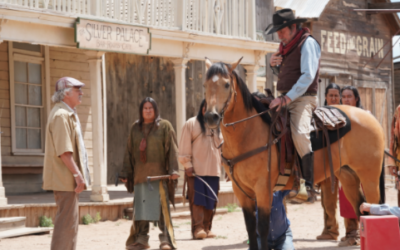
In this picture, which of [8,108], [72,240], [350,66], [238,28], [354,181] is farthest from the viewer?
[350,66]

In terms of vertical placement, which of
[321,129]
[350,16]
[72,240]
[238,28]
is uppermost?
[350,16]

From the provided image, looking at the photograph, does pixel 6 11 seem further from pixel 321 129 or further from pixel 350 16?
pixel 350 16

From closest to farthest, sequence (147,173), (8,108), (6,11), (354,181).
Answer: (354,181) → (147,173) → (6,11) → (8,108)

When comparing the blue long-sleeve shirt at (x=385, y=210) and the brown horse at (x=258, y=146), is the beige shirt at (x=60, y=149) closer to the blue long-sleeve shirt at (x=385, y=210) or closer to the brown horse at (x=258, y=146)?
the brown horse at (x=258, y=146)

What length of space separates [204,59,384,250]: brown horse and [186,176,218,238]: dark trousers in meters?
2.49

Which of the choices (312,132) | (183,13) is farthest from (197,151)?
(183,13)

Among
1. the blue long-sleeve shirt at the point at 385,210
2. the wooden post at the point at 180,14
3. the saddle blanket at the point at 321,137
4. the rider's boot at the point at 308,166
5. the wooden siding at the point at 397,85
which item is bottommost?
the blue long-sleeve shirt at the point at 385,210

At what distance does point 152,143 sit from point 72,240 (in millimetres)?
2532

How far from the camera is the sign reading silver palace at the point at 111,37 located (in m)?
10.9

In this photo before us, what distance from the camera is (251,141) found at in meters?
6.29

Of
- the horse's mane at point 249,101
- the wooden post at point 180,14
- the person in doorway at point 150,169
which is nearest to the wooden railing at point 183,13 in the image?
the wooden post at point 180,14

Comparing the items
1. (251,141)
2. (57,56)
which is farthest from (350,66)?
(251,141)

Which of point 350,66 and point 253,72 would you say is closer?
point 253,72

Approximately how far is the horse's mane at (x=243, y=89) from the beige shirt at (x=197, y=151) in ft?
8.90
